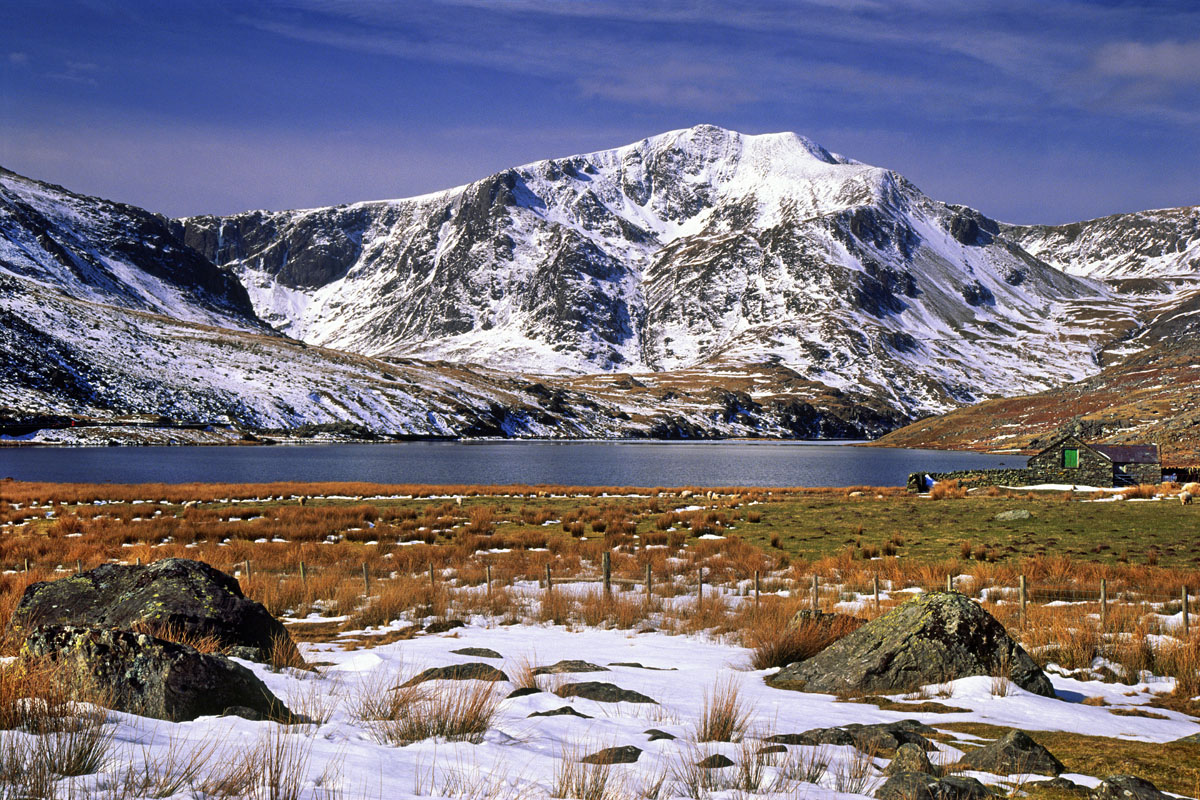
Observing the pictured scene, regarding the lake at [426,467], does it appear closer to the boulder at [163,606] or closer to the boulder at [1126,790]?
the boulder at [163,606]

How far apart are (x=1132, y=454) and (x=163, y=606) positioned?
2695 inches

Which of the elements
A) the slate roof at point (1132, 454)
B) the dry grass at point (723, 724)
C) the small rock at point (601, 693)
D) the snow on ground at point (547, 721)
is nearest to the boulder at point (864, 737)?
the snow on ground at point (547, 721)

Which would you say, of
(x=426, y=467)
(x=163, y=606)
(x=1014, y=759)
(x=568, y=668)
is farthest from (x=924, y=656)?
(x=426, y=467)

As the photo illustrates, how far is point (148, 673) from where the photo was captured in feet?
22.5

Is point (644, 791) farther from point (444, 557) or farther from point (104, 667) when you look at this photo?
point (444, 557)

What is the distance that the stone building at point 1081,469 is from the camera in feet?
196

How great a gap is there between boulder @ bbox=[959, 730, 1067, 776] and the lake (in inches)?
2635

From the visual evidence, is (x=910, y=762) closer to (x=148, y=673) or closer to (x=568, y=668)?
(x=568, y=668)

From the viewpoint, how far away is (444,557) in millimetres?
26391

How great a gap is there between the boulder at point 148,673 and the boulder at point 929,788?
5157 millimetres

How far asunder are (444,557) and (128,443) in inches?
4518

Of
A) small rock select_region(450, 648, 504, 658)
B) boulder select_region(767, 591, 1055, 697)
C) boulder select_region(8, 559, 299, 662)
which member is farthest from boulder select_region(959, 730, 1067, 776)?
boulder select_region(8, 559, 299, 662)

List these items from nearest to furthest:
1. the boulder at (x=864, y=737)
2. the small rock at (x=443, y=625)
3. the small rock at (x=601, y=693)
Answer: the boulder at (x=864, y=737), the small rock at (x=601, y=693), the small rock at (x=443, y=625)

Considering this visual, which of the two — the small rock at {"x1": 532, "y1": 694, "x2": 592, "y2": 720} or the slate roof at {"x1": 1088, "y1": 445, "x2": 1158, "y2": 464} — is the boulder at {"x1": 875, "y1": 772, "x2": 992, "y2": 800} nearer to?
the small rock at {"x1": 532, "y1": 694, "x2": 592, "y2": 720}
